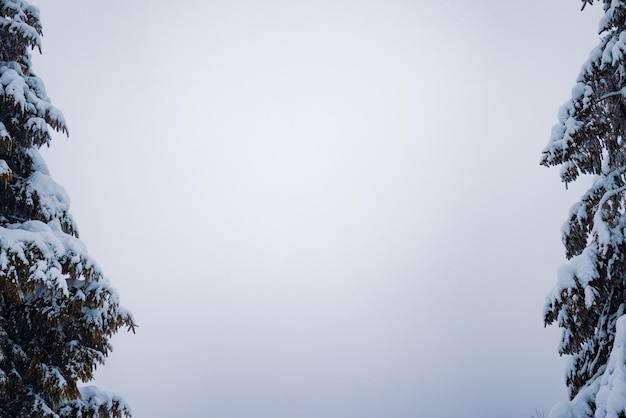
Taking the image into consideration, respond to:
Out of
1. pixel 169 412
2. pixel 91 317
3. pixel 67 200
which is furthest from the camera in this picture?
pixel 169 412

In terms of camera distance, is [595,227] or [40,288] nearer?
[595,227]

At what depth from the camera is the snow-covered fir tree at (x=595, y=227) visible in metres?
5.89

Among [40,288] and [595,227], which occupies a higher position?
[40,288]

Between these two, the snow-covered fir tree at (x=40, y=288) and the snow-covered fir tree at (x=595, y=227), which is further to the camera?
the snow-covered fir tree at (x=40, y=288)

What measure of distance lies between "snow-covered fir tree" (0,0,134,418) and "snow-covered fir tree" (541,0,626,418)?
256 inches

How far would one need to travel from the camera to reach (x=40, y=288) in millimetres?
7160

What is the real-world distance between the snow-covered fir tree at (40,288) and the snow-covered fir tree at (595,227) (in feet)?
21.4

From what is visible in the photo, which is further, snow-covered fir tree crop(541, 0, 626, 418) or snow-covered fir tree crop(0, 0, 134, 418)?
snow-covered fir tree crop(0, 0, 134, 418)

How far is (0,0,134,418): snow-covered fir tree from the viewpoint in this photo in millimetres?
6668

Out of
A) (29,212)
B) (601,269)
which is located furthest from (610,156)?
(29,212)

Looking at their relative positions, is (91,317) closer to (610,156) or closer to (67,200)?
(67,200)

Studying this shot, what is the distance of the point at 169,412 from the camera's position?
135750 mm

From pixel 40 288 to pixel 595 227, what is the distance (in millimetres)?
7762

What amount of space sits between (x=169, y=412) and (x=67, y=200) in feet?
472
